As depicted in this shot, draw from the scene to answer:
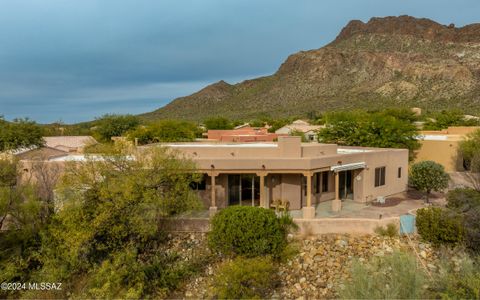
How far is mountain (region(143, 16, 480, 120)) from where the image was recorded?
264ft

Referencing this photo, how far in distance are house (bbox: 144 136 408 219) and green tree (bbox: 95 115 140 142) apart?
106ft

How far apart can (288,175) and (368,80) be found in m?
80.5

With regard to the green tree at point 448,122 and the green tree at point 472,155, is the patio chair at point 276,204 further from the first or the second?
the green tree at point 448,122

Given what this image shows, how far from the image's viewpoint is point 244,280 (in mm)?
15383

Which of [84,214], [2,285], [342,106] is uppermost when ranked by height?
[342,106]

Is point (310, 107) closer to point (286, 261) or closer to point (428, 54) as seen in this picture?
point (428, 54)

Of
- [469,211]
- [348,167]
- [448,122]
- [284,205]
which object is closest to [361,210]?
[348,167]

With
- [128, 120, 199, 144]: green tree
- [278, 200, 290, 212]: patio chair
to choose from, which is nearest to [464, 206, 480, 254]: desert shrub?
[278, 200, 290, 212]: patio chair

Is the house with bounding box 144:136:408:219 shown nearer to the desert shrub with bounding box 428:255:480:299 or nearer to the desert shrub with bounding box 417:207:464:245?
the desert shrub with bounding box 417:207:464:245

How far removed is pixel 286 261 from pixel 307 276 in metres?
1.12

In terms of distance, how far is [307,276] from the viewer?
1662 cm

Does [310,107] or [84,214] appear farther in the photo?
[310,107]

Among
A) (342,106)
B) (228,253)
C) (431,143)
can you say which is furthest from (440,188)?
(342,106)

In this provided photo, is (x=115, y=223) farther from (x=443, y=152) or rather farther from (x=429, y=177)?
(x=443, y=152)
